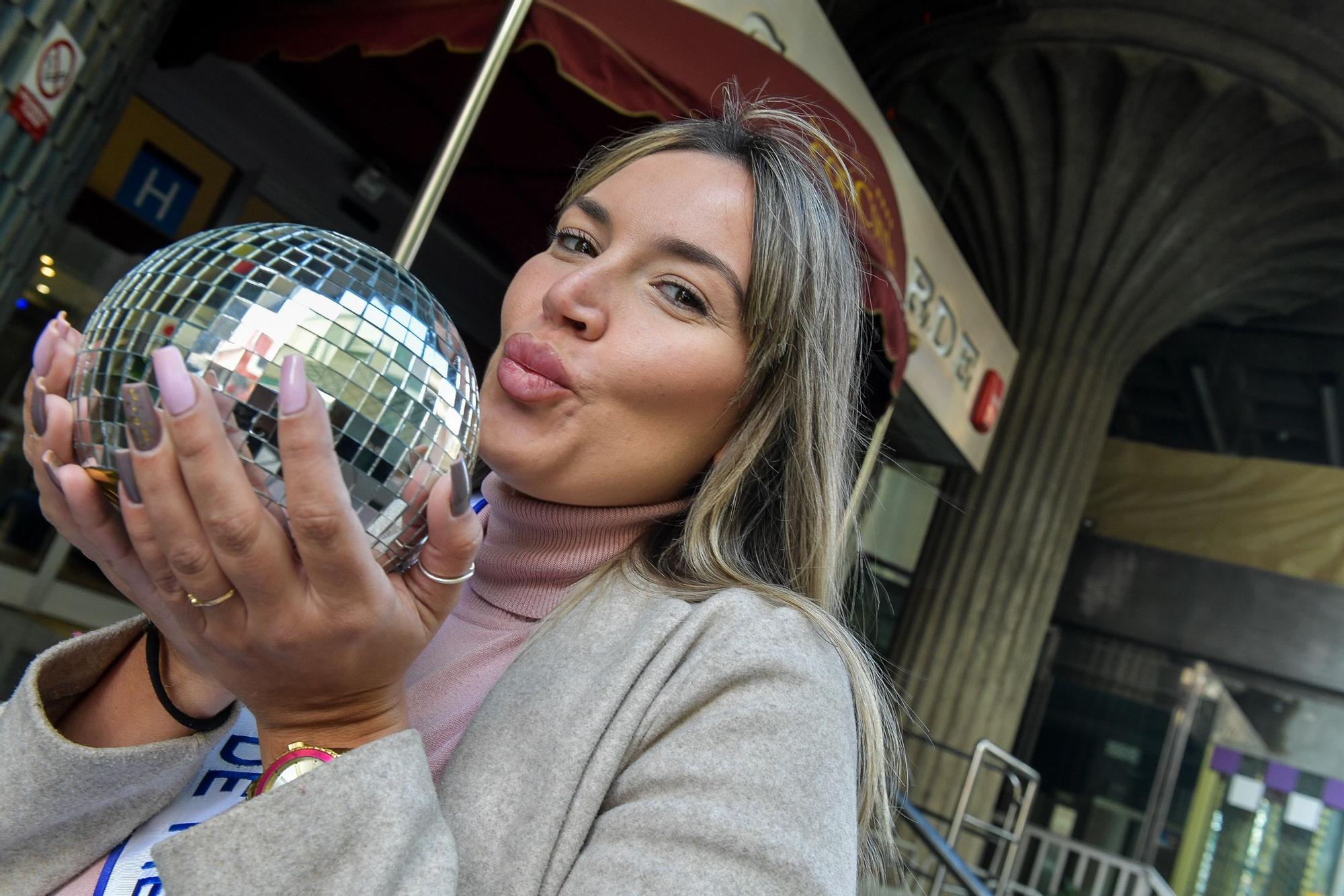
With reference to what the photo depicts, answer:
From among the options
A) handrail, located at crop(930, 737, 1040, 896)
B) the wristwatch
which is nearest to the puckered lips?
the wristwatch

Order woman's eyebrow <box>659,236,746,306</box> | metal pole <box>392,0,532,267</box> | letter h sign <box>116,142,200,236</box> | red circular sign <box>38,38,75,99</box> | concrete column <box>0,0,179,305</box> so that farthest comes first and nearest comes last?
letter h sign <box>116,142,200,236</box>, red circular sign <box>38,38,75,99</box>, concrete column <box>0,0,179,305</box>, metal pole <box>392,0,532,267</box>, woman's eyebrow <box>659,236,746,306</box>

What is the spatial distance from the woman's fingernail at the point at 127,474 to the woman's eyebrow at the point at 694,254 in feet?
1.93

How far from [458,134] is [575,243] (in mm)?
1920

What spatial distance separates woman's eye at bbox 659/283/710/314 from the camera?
1037 millimetres

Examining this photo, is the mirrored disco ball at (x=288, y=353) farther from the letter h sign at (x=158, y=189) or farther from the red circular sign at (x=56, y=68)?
the letter h sign at (x=158, y=189)

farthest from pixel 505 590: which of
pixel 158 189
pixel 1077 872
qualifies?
pixel 1077 872

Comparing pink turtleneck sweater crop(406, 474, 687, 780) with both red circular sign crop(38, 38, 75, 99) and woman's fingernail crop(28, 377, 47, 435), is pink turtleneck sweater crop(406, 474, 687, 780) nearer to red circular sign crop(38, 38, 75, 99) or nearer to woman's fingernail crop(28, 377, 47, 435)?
woman's fingernail crop(28, 377, 47, 435)

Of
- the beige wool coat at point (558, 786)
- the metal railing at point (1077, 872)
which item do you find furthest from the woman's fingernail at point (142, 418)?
the metal railing at point (1077, 872)

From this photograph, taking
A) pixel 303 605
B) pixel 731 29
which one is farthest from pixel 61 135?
pixel 303 605

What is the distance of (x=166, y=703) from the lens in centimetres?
83

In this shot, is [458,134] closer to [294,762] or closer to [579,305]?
[579,305]

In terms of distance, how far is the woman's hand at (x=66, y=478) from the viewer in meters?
0.67

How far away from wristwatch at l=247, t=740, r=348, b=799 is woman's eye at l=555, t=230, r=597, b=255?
624 millimetres

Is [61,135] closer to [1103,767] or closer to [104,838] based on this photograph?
[104,838]
